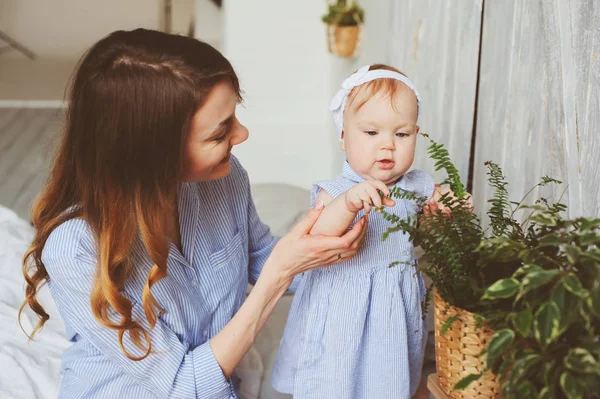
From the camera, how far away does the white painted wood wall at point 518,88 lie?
1340 mm

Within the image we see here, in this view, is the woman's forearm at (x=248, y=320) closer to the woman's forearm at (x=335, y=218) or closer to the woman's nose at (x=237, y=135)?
the woman's forearm at (x=335, y=218)

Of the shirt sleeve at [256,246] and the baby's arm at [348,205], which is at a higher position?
the baby's arm at [348,205]

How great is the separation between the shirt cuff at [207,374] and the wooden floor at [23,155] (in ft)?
7.69

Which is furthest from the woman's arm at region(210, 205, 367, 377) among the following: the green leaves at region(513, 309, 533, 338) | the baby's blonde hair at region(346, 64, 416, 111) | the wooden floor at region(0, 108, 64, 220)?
the wooden floor at region(0, 108, 64, 220)

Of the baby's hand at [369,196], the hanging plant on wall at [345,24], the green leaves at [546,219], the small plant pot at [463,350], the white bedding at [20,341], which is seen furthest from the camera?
the hanging plant on wall at [345,24]

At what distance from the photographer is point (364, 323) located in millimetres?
1435

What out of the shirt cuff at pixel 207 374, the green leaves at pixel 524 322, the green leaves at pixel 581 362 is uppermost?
the green leaves at pixel 524 322

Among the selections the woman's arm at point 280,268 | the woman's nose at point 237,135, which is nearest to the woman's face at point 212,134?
the woman's nose at point 237,135

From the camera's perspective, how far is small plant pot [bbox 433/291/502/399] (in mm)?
1060

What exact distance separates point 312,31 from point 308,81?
32 cm

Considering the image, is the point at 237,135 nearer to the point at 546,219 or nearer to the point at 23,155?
the point at 546,219

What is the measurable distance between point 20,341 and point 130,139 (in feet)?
3.12

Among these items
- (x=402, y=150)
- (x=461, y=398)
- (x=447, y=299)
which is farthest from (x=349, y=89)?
(x=461, y=398)

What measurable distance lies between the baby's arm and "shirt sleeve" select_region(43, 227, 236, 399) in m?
0.39
